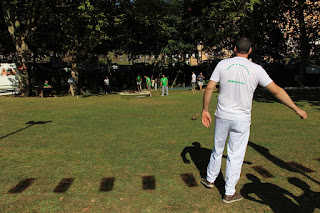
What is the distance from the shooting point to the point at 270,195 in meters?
4.32

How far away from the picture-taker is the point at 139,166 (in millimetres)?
A: 5703

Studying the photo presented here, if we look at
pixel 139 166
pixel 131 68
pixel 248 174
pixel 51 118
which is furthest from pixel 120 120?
pixel 131 68

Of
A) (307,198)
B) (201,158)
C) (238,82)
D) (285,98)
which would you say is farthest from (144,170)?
(285,98)

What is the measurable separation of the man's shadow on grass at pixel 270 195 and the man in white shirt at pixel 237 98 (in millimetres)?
323

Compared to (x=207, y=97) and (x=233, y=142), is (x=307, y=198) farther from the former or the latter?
(x=207, y=97)

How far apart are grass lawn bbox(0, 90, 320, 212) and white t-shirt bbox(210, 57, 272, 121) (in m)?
1.37

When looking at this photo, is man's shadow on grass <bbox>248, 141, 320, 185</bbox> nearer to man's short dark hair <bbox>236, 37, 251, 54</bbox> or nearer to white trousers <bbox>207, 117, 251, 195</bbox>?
white trousers <bbox>207, 117, 251, 195</bbox>

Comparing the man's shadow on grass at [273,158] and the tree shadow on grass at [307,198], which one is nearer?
the tree shadow on grass at [307,198]

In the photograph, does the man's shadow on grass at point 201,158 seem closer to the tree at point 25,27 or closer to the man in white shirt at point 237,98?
the man in white shirt at point 237,98

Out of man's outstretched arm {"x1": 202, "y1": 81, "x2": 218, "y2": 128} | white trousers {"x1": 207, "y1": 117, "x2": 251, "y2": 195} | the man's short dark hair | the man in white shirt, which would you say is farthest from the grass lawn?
the man's short dark hair

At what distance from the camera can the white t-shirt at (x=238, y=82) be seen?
389 cm

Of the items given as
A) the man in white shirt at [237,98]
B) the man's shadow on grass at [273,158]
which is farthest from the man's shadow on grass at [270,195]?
the man's shadow on grass at [273,158]

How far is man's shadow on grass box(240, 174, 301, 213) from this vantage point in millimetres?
3934

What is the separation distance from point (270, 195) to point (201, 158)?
208 cm
